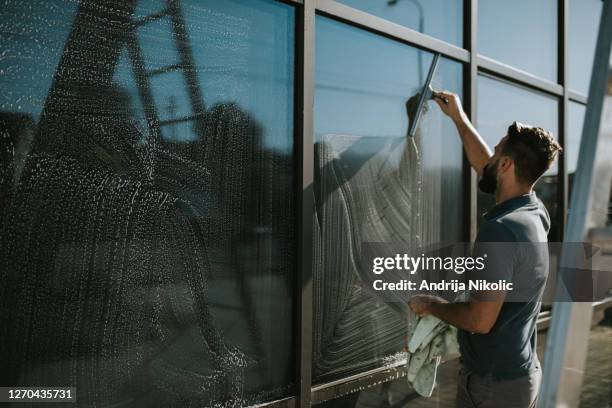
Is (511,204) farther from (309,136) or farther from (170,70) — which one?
(170,70)

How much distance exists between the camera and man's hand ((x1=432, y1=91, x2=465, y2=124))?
3.11 m

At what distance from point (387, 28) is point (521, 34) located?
1.65 m

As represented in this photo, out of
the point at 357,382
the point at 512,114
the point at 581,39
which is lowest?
the point at 357,382

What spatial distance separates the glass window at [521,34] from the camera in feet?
12.2

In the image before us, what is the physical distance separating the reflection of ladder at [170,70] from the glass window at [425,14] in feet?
3.11

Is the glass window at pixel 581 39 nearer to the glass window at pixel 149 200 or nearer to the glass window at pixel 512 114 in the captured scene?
the glass window at pixel 512 114

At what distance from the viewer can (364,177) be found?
9.46 feet

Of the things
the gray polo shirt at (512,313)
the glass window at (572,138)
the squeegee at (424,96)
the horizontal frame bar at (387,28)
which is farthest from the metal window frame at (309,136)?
the glass window at (572,138)

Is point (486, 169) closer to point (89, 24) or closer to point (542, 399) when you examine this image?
point (542, 399)

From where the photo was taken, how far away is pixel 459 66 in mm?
3449

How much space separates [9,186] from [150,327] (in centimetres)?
69

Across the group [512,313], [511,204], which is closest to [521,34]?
[511,204]

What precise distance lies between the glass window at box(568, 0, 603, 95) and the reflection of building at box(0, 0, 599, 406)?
72.3 inches

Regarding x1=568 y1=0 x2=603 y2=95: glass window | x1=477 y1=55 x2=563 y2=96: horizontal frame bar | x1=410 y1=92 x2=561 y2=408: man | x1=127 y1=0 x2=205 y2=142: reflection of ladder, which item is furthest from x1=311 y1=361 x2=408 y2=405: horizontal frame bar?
x1=568 y1=0 x2=603 y2=95: glass window
